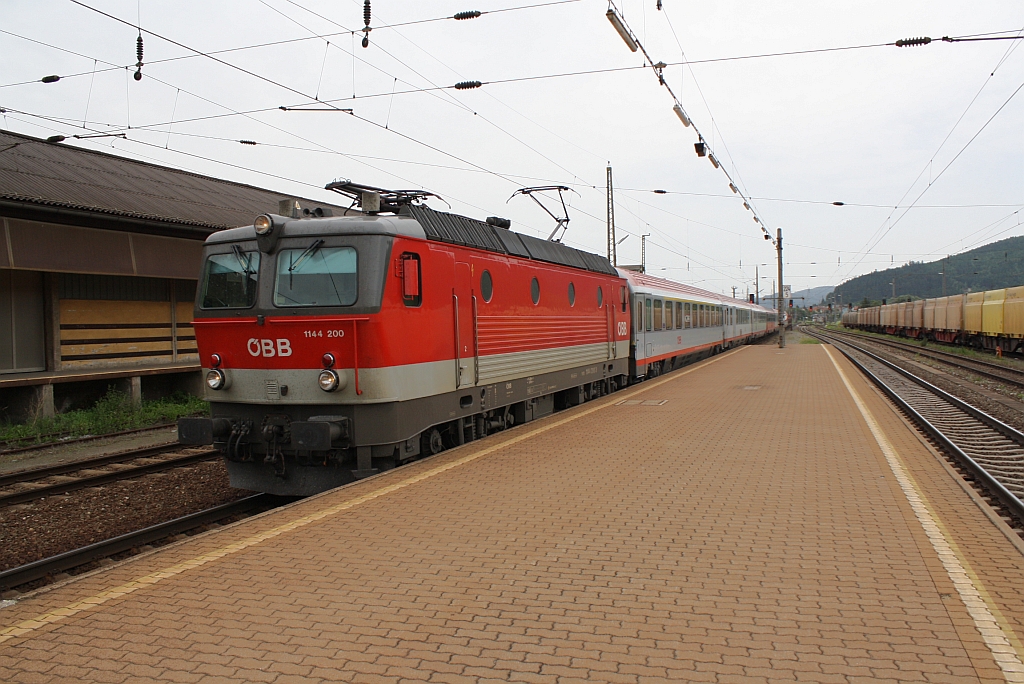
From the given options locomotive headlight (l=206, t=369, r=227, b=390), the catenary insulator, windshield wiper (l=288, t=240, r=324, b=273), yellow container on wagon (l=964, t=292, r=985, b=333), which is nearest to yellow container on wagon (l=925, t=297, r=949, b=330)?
yellow container on wagon (l=964, t=292, r=985, b=333)

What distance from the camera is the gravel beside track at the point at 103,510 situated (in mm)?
7449

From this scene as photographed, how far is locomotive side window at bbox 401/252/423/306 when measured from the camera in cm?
804

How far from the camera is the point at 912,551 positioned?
5.49 metres

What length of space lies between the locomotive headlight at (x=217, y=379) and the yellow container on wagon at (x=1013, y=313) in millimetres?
30475

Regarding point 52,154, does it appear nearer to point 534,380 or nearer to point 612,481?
point 534,380

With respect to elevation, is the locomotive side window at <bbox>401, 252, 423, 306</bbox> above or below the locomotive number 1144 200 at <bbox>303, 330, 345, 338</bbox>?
above

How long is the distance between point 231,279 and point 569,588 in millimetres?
5590

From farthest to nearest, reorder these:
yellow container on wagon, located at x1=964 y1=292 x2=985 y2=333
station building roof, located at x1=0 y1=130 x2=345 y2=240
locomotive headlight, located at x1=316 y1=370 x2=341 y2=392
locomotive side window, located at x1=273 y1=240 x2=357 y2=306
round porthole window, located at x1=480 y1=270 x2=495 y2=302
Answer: yellow container on wagon, located at x1=964 y1=292 x2=985 y2=333
station building roof, located at x1=0 y1=130 x2=345 y2=240
round porthole window, located at x1=480 y1=270 x2=495 y2=302
locomotive side window, located at x1=273 y1=240 x2=357 y2=306
locomotive headlight, located at x1=316 y1=370 x2=341 y2=392

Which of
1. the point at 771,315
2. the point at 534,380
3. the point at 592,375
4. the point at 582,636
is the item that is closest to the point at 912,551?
the point at 582,636

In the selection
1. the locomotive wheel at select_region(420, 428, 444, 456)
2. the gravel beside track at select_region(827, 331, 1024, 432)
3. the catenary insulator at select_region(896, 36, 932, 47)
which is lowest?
the gravel beside track at select_region(827, 331, 1024, 432)

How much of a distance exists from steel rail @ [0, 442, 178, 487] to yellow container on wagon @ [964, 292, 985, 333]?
3530 centimetres

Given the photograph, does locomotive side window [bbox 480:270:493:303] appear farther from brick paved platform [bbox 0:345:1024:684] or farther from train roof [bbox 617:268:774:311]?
train roof [bbox 617:268:774:311]

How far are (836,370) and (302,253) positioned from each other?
19521 mm

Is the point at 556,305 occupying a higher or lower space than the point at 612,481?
higher
